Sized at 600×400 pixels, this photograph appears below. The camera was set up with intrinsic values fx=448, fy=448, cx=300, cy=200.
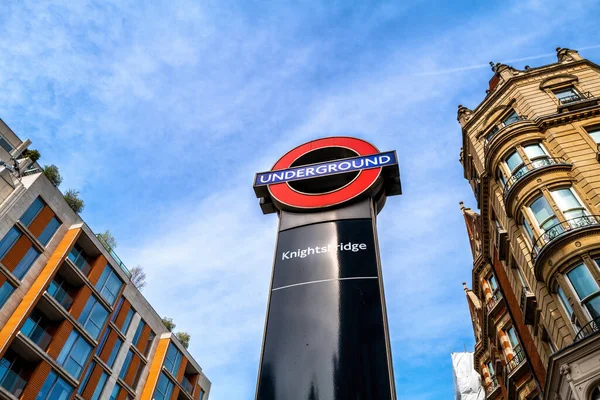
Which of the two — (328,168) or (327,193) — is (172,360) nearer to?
(328,168)

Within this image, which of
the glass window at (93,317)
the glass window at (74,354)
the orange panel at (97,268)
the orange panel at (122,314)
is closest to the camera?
the glass window at (74,354)

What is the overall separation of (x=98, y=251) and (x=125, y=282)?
4093 mm

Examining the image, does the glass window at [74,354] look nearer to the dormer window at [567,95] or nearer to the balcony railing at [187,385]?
the balcony railing at [187,385]

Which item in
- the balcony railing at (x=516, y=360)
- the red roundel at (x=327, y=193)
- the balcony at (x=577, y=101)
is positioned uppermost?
the balcony at (x=577, y=101)

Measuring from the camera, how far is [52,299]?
26.3 meters

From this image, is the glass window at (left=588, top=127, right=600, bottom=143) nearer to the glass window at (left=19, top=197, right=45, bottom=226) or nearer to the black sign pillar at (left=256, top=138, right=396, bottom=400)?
the black sign pillar at (left=256, top=138, right=396, bottom=400)

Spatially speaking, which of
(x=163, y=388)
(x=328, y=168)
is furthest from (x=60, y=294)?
(x=328, y=168)

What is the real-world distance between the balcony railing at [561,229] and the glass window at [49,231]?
26866 millimetres

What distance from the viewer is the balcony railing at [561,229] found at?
15.4m

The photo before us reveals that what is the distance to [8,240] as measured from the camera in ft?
81.0

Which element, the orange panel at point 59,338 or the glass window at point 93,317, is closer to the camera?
the orange panel at point 59,338

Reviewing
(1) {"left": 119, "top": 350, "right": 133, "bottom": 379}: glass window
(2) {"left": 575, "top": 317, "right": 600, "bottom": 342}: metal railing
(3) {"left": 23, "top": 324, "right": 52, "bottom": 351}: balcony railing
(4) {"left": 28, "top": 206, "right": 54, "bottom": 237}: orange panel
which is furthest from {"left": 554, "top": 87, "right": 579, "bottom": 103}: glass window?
(1) {"left": 119, "top": 350, "right": 133, "bottom": 379}: glass window

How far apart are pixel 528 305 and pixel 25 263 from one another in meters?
26.1

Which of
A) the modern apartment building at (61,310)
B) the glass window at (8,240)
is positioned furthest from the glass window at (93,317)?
the glass window at (8,240)
